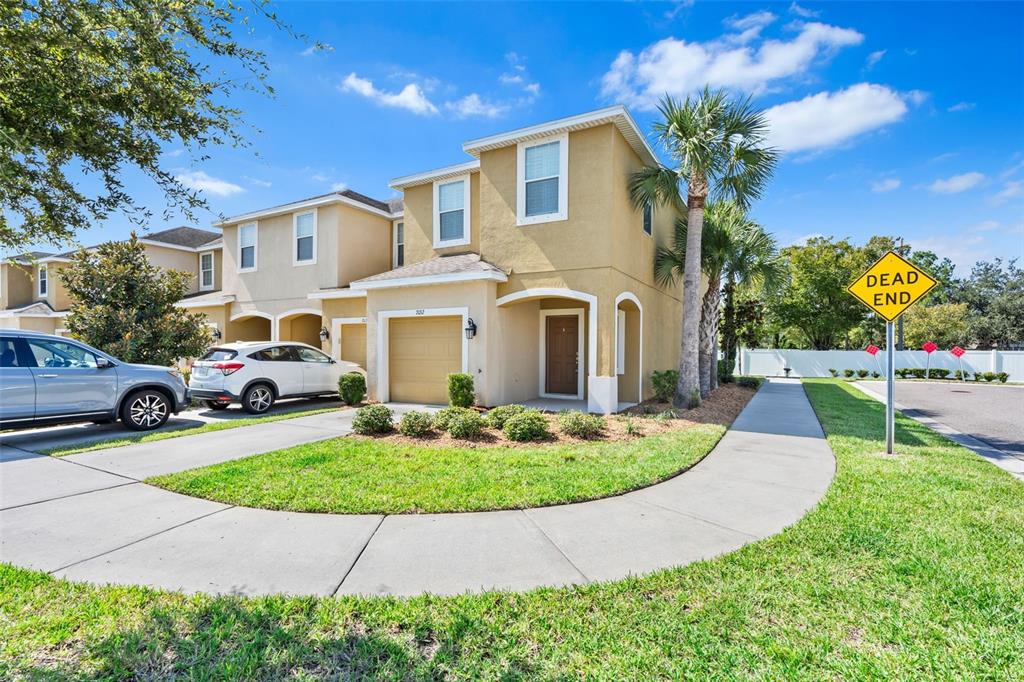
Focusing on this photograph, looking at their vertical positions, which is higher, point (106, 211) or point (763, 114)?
point (763, 114)

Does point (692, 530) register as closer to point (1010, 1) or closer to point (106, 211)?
point (106, 211)

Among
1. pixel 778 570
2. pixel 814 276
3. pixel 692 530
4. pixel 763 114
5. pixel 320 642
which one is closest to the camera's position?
pixel 320 642

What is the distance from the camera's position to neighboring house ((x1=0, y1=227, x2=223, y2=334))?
20.3 meters

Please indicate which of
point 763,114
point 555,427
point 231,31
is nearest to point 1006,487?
point 555,427

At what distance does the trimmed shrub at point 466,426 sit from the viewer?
7.58 m

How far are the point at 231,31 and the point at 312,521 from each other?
517 centimetres

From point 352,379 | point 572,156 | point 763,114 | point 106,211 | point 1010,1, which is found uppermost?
point 1010,1

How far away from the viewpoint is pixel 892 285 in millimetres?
7133

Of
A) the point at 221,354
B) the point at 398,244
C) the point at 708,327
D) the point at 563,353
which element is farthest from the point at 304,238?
the point at 708,327

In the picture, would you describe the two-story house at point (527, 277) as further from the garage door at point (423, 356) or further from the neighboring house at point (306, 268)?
the neighboring house at point (306, 268)

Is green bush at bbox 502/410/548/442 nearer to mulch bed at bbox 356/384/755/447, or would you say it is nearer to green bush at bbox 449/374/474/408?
mulch bed at bbox 356/384/755/447

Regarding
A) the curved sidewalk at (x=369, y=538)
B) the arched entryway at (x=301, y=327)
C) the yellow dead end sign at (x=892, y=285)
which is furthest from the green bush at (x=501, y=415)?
the arched entryway at (x=301, y=327)

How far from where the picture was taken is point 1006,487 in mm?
5297

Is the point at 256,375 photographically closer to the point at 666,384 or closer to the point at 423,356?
the point at 423,356
